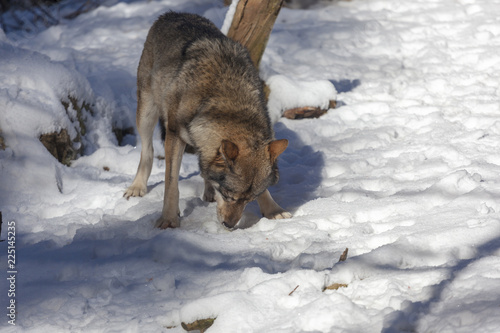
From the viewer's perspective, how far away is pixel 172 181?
4461mm

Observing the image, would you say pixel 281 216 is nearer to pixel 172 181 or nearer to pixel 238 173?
pixel 238 173

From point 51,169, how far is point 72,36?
218 inches

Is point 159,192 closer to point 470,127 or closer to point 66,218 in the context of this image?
point 66,218

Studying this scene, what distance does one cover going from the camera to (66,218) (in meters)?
4.52

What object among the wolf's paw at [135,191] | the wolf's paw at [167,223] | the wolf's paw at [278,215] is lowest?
the wolf's paw at [135,191]

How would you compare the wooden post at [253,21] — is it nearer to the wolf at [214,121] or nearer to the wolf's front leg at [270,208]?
the wolf at [214,121]

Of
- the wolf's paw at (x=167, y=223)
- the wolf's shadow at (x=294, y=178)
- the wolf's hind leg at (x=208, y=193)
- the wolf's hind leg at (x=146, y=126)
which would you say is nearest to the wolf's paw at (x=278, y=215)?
the wolf's shadow at (x=294, y=178)

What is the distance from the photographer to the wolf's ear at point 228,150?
3584 millimetres

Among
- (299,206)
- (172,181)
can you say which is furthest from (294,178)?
(172,181)

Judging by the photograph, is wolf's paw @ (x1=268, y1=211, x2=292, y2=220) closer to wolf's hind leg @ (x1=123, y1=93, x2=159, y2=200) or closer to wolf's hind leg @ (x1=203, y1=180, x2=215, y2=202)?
wolf's hind leg @ (x1=203, y1=180, x2=215, y2=202)

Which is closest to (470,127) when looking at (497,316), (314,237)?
(314,237)

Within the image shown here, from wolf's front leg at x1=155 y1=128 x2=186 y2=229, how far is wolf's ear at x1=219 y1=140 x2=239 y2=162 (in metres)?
0.91

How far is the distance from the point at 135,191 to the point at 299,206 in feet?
5.55

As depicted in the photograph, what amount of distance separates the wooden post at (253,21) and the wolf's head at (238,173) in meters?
2.89
